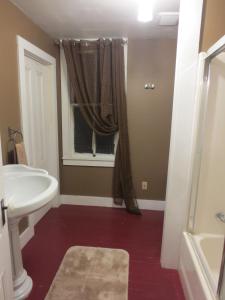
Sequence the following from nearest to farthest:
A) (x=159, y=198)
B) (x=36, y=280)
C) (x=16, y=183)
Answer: (x=16, y=183)
(x=36, y=280)
(x=159, y=198)

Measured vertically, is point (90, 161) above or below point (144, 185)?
above

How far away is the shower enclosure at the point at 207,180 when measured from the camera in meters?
1.69

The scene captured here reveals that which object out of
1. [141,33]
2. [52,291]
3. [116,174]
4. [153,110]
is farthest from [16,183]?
[141,33]

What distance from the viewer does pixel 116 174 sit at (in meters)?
3.10

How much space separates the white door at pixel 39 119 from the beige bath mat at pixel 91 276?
0.87m

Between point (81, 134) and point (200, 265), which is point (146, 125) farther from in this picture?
point (200, 265)

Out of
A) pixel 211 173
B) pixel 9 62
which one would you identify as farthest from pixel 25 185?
pixel 211 173

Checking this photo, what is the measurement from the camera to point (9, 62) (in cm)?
195

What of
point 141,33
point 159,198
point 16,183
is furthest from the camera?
point 159,198

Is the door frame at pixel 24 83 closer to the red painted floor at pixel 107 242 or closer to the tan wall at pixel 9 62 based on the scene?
the tan wall at pixel 9 62

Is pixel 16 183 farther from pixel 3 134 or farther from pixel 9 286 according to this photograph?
pixel 9 286

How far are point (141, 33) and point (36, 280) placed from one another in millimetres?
2815

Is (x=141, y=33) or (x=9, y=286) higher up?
(x=141, y=33)

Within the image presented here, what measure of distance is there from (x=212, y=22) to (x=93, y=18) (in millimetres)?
1183
